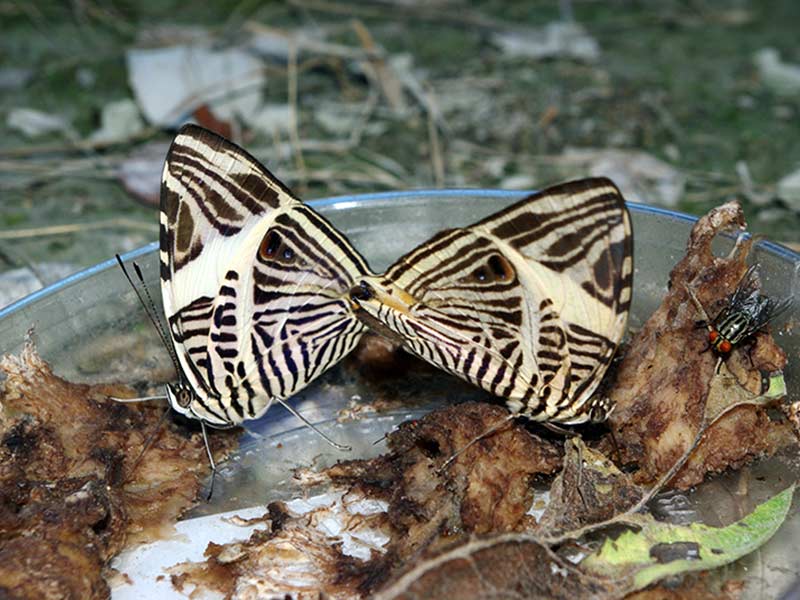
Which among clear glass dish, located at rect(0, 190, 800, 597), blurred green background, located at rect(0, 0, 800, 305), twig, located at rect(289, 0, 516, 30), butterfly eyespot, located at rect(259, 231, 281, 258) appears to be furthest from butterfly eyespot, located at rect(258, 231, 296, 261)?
twig, located at rect(289, 0, 516, 30)

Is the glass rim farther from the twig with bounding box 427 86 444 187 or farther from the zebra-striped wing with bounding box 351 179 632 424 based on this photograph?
the twig with bounding box 427 86 444 187

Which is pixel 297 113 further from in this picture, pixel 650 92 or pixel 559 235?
pixel 559 235

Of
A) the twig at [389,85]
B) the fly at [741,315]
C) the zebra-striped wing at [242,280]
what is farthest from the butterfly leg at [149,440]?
the twig at [389,85]

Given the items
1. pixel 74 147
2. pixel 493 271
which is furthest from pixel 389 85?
pixel 493 271

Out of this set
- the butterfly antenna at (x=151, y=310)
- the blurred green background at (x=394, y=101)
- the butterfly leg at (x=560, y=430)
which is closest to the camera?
the butterfly leg at (x=560, y=430)

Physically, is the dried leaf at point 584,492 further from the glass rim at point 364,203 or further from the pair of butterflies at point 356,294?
the glass rim at point 364,203

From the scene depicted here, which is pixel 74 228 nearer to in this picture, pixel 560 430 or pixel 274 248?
pixel 274 248

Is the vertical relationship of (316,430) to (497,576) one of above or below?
below
